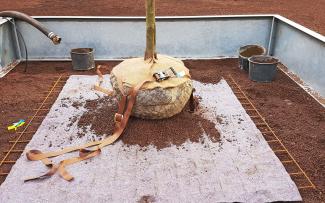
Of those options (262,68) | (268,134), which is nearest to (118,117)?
(268,134)

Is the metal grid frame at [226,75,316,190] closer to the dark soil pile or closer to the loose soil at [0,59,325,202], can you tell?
the loose soil at [0,59,325,202]

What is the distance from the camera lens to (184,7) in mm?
Answer: 11602

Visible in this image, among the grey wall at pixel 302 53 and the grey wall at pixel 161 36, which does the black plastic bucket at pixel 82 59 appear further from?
the grey wall at pixel 302 53

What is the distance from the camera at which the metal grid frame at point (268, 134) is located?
11.0ft

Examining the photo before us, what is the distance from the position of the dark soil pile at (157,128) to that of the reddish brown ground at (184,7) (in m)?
6.90

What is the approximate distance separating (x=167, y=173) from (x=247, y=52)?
3.94m

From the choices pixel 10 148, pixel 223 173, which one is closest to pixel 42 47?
pixel 10 148

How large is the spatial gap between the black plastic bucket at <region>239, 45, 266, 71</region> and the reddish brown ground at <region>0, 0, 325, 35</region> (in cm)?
419

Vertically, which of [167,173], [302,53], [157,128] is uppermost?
[302,53]

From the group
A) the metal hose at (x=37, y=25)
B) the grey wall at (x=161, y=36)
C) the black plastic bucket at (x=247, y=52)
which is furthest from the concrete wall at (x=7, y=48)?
the black plastic bucket at (x=247, y=52)

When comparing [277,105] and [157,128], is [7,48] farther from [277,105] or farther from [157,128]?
[277,105]

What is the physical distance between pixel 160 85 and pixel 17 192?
1.86m

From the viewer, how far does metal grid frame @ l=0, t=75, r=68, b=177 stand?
362 cm

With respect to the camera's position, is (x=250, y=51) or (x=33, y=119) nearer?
(x=33, y=119)
